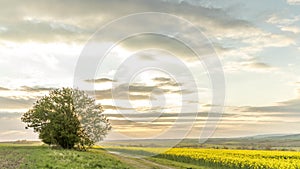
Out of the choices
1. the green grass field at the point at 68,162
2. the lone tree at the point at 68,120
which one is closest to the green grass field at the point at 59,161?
the green grass field at the point at 68,162

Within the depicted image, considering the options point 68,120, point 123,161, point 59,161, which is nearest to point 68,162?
point 59,161

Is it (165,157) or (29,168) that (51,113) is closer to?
(165,157)

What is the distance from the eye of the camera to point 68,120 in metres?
53.7

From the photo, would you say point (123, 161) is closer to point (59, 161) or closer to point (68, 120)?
point (59, 161)

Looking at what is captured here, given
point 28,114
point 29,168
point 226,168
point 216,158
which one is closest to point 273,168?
point 226,168

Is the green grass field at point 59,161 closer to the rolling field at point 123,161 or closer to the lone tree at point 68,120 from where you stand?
the rolling field at point 123,161

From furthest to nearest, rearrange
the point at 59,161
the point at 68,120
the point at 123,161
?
the point at 68,120 < the point at 123,161 < the point at 59,161

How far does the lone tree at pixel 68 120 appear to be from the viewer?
177 ft

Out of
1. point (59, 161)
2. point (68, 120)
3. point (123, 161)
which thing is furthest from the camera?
point (68, 120)

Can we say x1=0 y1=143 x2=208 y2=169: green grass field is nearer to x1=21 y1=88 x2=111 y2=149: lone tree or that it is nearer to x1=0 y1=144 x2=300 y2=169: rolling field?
x1=0 y1=144 x2=300 y2=169: rolling field

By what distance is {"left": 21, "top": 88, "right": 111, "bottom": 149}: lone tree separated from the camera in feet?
177

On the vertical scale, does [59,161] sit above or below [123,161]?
above

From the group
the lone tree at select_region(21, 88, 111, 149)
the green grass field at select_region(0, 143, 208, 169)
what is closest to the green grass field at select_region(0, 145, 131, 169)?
the green grass field at select_region(0, 143, 208, 169)

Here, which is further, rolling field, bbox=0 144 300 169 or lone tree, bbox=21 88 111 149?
lone tree, bbox=21 88 111 149
